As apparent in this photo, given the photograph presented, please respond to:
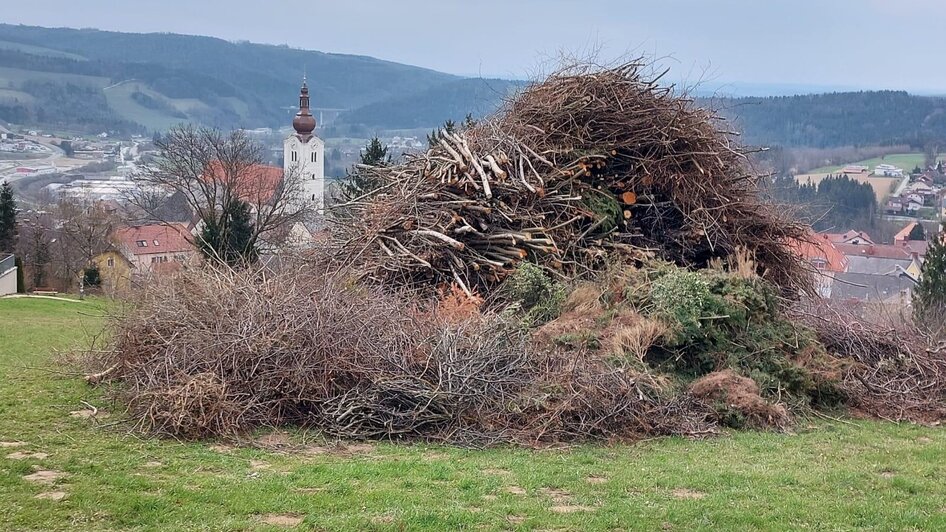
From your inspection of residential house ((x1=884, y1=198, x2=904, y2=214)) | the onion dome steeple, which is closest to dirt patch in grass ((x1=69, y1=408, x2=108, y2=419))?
the onion dome steeple

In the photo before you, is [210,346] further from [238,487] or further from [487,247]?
[487,247]

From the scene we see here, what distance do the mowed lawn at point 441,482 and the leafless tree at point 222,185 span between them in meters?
25.2

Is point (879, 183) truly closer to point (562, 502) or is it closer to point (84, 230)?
point (84, 230)

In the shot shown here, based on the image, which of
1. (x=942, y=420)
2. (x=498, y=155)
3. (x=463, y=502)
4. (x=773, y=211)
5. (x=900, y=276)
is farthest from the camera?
(x=900, y=276)

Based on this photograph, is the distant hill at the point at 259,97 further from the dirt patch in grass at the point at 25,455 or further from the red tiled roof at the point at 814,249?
the dirt patch in grass at the point at 25,455

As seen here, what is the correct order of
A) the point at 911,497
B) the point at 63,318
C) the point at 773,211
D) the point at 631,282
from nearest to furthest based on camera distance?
1. the point at 911,497
2. the point at 631,282
3. the point at 773,211
4. the point at 63,318

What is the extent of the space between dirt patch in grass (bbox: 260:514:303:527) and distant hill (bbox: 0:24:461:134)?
13626 centimetres

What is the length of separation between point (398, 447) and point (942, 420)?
7.22 m

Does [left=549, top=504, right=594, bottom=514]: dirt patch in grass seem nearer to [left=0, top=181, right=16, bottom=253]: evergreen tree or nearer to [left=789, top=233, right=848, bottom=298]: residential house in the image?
[left=789, top=233, right=848, bottom=298]: residential house

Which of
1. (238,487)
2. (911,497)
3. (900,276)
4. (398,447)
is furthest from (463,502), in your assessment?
(900,276)

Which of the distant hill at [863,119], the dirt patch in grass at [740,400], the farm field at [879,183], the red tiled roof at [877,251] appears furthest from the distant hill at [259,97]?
the dirt patch in grass at [740,400]

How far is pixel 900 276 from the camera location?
45.6 m

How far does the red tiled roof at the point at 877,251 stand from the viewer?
4744cm

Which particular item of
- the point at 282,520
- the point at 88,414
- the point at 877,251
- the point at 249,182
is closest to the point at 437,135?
the point at 249,182
